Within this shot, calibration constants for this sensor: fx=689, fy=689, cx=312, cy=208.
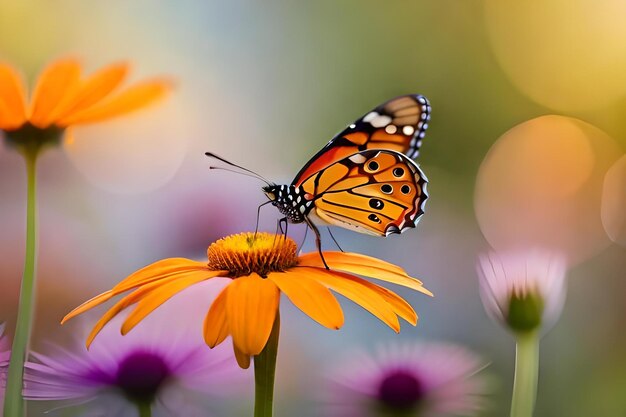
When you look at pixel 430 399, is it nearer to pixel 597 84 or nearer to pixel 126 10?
pixel 597 84

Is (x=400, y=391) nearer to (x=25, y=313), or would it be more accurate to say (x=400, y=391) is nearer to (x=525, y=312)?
(x=525, y=312)

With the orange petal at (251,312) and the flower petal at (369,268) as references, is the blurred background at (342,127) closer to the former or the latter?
the flower petal at (369,268)

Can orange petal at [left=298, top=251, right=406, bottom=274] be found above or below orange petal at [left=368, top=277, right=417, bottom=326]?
above

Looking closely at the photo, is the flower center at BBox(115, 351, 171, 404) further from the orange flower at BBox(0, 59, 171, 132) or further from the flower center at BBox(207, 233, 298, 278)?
the orange flower at BBox(0, 59, 171, 132)

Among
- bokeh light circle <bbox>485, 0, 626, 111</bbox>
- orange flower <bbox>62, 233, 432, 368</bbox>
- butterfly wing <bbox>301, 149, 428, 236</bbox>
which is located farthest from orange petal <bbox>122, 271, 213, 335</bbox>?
bokeh light circle <bbox>485, 0, 626, 111</bbox>

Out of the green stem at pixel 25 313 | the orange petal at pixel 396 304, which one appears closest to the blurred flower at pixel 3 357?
the green stem at pixel 25 313
